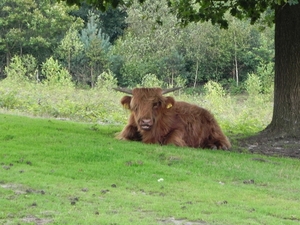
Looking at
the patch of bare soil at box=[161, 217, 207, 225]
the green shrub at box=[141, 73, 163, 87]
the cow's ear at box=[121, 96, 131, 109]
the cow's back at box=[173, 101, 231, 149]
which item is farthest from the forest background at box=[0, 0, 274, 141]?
the patch of bare soil at box=[161, 217, 207, 225]

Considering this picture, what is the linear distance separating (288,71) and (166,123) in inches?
145

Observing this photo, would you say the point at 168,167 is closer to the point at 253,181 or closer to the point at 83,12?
the point at 253,181

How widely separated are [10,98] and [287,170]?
479 inches

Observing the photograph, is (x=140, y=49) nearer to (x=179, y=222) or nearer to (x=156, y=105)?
(x=156, y=105)

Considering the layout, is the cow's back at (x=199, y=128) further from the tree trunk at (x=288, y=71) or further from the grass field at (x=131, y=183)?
the tree trunk at (x=288, y=71)

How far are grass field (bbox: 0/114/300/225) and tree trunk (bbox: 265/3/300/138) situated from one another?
2569 mm

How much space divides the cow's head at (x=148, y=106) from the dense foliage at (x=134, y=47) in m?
32.4

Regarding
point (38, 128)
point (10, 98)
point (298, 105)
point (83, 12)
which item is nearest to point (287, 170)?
point (298, 105)

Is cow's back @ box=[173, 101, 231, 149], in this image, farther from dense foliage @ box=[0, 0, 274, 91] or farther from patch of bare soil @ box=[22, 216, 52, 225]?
dense foliage @ box=[0, 0, 274, 91]

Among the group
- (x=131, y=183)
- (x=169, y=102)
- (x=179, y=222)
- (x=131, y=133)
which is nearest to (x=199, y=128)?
(x=169, y=102)

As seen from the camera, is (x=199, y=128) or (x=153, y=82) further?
(x=153, y=82)

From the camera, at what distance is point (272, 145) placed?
13523 mm

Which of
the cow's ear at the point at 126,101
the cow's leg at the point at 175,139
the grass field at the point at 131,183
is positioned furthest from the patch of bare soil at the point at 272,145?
the cow's ear at the point at 126,101

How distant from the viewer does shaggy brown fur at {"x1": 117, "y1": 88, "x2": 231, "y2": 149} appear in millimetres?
11852
